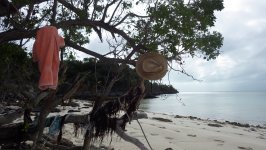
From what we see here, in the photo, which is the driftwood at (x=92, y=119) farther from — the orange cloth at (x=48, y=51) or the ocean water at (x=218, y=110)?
the ocean water at (x=218, y=110)

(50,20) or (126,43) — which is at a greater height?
(50,20)

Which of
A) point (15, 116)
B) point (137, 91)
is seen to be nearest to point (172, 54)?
point (137, 91)

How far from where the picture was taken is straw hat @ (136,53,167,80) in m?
6.29

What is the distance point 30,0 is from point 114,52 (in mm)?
2285

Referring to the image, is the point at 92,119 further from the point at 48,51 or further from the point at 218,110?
the point at 218,110

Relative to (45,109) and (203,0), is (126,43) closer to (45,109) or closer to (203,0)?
(203,0)

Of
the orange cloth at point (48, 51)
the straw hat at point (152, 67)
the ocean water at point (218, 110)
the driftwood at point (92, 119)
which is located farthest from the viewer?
the ocean water at point (218, 110)

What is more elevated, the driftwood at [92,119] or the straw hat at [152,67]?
the straw hat at [152,67]

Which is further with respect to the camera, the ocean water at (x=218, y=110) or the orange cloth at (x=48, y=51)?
the ocean water at (x=218, y=110)

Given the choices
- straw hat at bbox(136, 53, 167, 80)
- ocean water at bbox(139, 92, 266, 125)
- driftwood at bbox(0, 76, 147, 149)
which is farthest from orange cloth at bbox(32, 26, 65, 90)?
ocean water at bbox(139, 92, 266, 125)

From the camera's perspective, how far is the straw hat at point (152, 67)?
248 inches

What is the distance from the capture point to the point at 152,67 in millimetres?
6320

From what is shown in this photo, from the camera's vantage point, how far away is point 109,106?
6863 mm

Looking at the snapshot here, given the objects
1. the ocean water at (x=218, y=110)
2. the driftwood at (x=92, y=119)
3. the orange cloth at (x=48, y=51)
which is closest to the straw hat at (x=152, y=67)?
the driftwood at (x=92, y=119)
